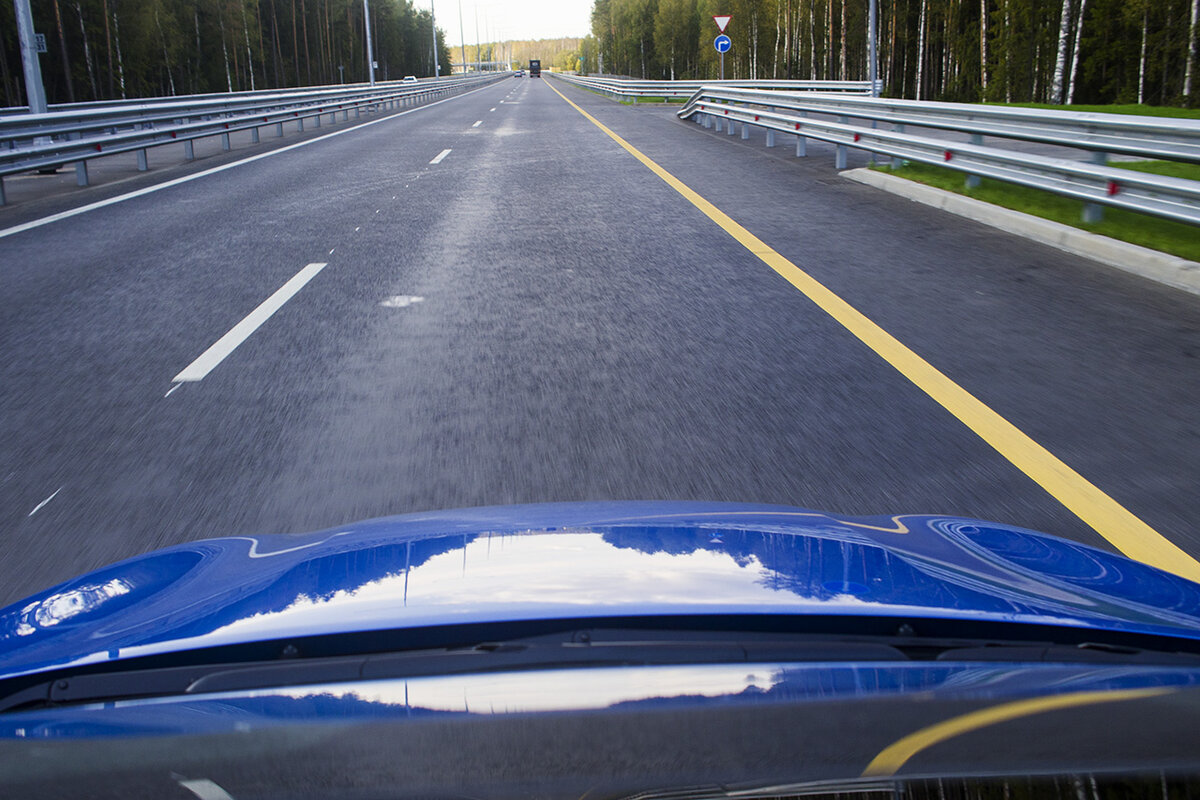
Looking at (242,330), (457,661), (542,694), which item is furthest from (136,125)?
(542,694)

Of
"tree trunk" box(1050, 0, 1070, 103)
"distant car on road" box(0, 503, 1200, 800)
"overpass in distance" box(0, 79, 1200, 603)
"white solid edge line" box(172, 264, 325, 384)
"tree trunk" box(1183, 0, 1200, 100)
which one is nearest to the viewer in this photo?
"distant car on road" box(0, 503, 1200, 800)

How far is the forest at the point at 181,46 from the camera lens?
65125 millimetres

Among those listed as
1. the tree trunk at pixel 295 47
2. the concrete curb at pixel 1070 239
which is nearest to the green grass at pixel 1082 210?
the concrete curb at pixel 1070 239

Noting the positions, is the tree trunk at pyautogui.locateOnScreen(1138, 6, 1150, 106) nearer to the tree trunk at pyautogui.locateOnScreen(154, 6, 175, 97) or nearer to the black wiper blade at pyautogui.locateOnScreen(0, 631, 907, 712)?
the black wiper blade at pyautogui.locateOnScreen(0, 631, 907, 712)

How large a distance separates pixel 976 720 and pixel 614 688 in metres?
0.52

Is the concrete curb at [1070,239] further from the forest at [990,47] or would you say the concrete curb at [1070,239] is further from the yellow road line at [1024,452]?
the forest at [990,47]

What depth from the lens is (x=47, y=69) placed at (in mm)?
65938

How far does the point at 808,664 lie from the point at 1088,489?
2601 millimetres

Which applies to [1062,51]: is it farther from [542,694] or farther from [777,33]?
[777,33]

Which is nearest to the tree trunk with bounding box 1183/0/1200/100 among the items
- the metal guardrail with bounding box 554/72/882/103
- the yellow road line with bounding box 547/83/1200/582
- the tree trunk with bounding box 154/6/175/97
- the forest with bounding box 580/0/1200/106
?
the forest with bounding box 580/0/1200/106

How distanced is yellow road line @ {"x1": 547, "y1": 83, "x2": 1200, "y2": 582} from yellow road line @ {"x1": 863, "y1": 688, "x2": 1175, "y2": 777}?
5.77 feet

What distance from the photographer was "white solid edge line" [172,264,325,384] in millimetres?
5309

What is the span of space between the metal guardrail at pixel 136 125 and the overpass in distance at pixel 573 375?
11.7 ft

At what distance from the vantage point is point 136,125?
63.0 feet
